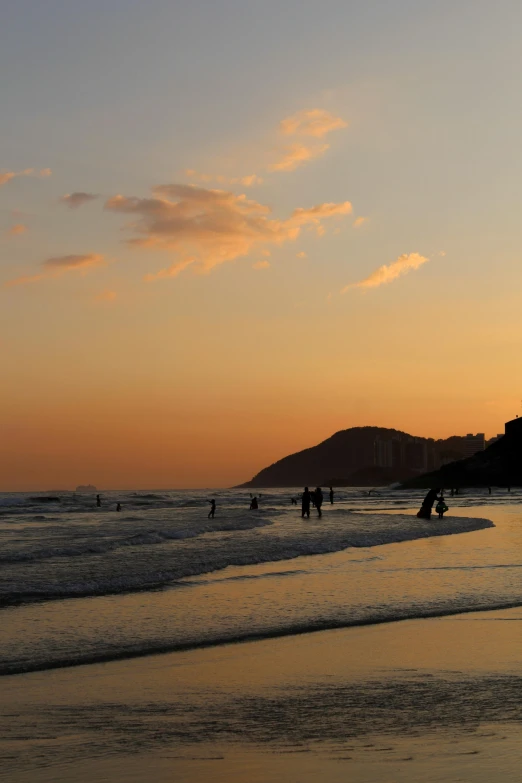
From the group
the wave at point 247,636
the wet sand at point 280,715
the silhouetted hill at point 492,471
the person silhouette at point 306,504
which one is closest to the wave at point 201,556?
the wave at point 247,636

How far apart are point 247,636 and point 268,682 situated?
2986mm

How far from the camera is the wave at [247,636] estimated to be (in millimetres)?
10797

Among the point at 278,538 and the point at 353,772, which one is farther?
the point at 278,538

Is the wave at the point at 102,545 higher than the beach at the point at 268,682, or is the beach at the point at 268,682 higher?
the beach at the point at 268,682

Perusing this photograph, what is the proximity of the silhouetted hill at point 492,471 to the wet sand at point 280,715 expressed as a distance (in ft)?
591

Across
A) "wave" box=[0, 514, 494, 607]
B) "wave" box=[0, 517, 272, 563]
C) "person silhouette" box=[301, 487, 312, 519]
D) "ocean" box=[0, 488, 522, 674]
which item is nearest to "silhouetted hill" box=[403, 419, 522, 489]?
"person silhouette" box=[301, 487, 312, 519]

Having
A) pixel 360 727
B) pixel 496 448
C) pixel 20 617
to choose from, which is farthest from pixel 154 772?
pixel 496 448

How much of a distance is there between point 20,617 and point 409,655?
7.15 m

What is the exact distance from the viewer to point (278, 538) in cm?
3428

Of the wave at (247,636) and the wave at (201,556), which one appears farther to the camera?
the wave at (201,556)

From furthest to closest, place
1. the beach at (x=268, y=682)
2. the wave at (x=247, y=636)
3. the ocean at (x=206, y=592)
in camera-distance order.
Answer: the ocean at (x=206, y=592), the wave at (x=247, y=636), the beach at (x=268, y=682)

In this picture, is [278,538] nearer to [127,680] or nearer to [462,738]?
[127,680]

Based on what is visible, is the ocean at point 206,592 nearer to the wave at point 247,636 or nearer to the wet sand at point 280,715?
the wave at point 247,636

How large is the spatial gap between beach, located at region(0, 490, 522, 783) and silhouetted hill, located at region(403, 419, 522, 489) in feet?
576
